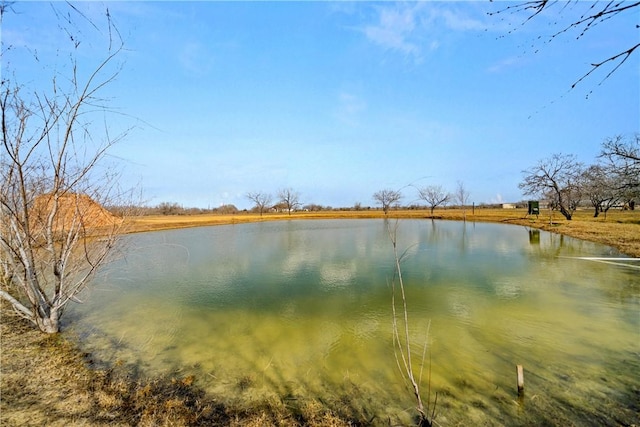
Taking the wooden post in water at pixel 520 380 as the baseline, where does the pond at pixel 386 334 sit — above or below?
below

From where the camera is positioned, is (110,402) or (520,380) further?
(520,380)

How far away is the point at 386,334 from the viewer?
6.64m

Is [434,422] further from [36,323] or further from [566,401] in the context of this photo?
[36,323]

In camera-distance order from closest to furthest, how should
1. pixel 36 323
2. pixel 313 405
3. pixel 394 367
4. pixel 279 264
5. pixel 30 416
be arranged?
pixel 30 416, pixel 313 405, pixel 394 367, pixel 36 323, pixel 279 264

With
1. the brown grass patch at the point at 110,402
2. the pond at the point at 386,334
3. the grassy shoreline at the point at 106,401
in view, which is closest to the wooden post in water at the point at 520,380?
the pond at the point at 386,334

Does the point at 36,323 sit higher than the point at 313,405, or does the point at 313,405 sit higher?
the point at 36,323

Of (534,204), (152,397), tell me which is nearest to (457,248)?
(152,397)

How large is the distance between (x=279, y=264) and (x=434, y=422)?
1133cm

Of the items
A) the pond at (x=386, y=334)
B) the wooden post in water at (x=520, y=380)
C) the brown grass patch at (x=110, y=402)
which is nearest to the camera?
the brown grass patch at (x=110, y=402)

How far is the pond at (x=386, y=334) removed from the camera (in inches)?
171

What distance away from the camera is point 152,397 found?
4293mm

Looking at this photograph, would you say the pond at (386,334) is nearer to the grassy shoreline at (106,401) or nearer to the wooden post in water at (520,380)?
the wooden post in water at (520,380)

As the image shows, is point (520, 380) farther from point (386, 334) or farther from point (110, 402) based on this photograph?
point (110, 402)

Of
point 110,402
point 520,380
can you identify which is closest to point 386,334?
point 520,380
